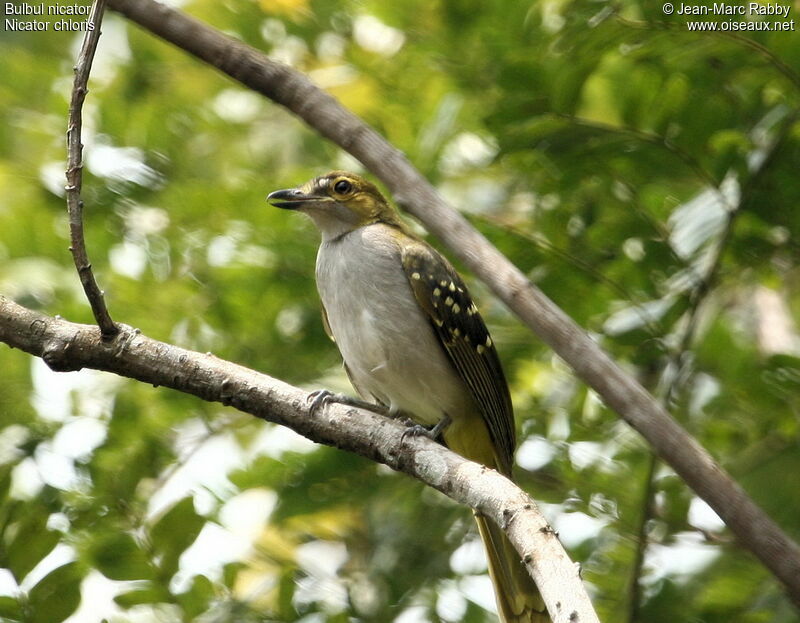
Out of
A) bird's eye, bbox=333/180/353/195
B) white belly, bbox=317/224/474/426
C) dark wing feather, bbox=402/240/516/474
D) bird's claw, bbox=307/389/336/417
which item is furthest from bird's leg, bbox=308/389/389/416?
bird's eye, bbox=333/180/353/195

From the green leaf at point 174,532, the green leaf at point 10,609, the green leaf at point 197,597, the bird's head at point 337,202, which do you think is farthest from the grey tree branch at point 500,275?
the green leaf at point 10,609

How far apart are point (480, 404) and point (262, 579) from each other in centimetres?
128

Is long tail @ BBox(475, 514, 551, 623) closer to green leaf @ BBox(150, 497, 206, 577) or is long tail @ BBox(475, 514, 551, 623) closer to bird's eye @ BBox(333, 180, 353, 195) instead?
green leaf @ BBox(150, 497, 206, 577)

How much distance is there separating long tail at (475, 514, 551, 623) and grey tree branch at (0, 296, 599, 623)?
100 centimetres

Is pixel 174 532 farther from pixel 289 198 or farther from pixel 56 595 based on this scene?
pixel 289 198

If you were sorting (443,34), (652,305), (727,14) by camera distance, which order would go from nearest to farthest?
(727,14) < (652,305) < (443,34)

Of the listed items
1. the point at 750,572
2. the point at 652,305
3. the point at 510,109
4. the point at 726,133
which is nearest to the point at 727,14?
the point at 726,133

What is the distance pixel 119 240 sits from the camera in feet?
17.4

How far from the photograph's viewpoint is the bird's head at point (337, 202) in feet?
16.9

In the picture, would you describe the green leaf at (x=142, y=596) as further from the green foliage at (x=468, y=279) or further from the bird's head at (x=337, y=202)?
the bird's head at (x=337, y=202)

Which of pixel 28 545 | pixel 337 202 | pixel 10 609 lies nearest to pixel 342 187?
pixel 337 202

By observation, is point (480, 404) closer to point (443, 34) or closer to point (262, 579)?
point (262, 579)

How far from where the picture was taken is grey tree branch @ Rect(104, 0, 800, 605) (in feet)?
9.86

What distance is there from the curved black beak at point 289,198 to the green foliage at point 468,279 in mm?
157
